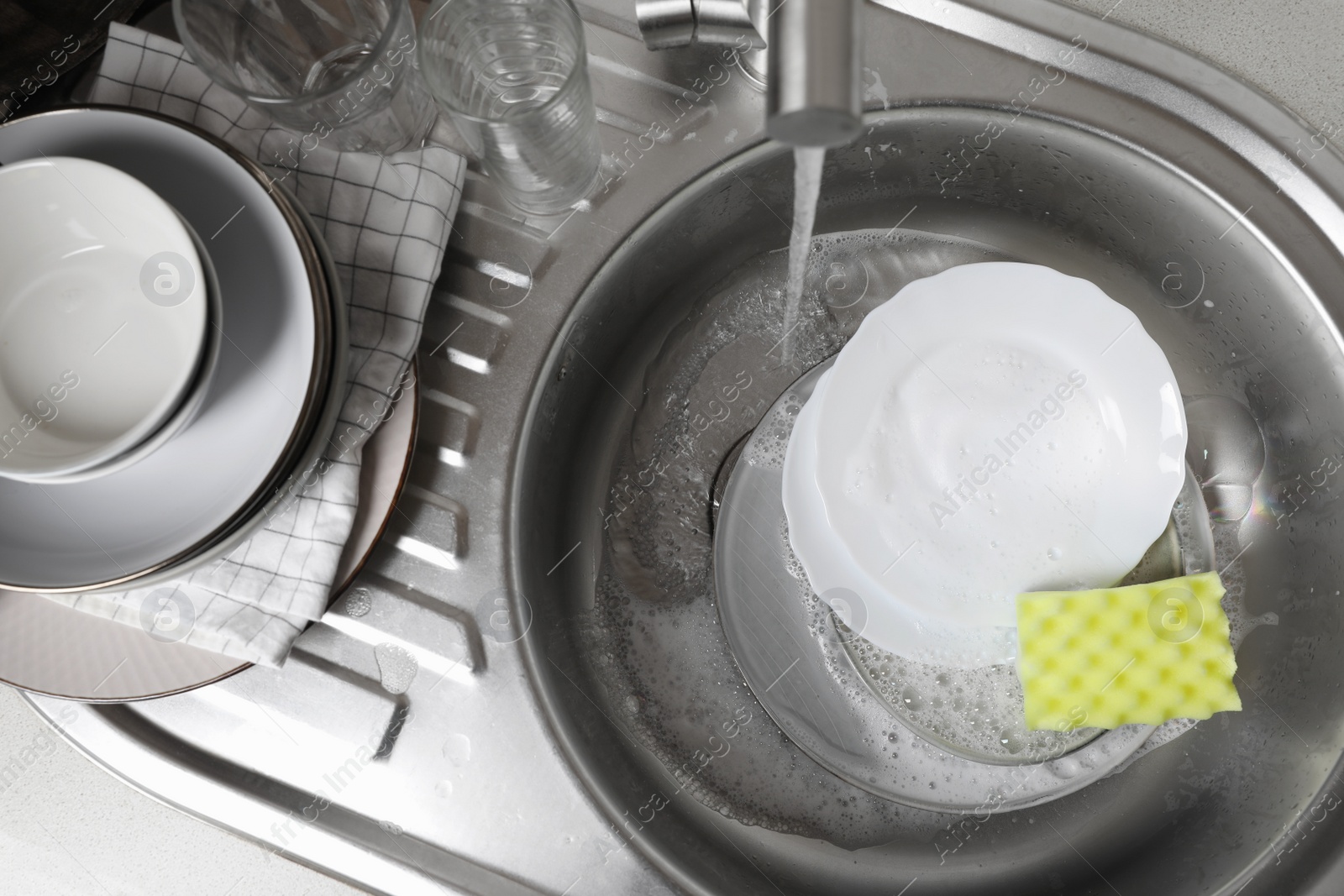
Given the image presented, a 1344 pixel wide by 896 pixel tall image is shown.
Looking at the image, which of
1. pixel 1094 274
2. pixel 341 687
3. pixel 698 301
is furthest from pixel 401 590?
pixel 1094 274

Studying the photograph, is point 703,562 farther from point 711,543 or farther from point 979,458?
point 979,458

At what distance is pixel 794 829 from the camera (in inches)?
23.0

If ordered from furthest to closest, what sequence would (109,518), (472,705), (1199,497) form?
1. (1199,497)
2. (472,705)
3. (109,518)

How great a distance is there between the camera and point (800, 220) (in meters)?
0.47

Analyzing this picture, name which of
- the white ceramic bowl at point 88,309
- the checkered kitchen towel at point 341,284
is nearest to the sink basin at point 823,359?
the checkered kitchen towel at point 341,284

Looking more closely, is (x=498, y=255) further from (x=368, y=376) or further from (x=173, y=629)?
(x=173, y=629)

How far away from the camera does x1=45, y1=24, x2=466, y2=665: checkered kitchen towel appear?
1.51 feet

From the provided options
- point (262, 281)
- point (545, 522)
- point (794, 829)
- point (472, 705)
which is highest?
point (262, 281)

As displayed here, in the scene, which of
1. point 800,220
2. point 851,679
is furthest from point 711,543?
point 800,220

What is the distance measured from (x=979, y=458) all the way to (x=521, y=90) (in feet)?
1.31

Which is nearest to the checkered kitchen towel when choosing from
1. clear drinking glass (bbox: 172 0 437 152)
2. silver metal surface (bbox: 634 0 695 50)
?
clear drinking glass (bbox: 172 0 437 152)

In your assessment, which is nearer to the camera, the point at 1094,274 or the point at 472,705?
the point at 472,705

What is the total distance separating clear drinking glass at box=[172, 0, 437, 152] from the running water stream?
0.24m

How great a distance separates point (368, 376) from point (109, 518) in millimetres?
148
